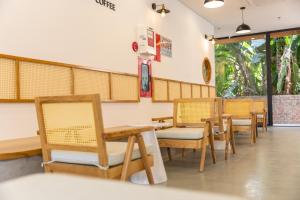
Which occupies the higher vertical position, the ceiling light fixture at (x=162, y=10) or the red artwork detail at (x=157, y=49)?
the ceiling light fixture at (x=162, y=10)

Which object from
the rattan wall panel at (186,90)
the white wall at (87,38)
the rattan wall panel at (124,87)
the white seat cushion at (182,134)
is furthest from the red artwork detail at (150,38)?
the white seat cushion at (182,134)

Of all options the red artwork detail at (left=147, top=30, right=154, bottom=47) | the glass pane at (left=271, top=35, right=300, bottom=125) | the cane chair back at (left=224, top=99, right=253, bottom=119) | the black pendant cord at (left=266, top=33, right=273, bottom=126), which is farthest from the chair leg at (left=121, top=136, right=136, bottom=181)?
the glass pane at (left=271, top=35, right=300, bottom=125)

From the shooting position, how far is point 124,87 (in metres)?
4.50

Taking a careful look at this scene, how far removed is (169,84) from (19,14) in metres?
3.32

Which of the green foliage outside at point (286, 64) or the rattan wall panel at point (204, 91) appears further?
the green foliage outside at point (286, 64)

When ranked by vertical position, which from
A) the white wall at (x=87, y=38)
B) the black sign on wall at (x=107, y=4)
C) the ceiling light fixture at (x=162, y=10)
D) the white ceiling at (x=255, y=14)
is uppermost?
the white ceiling at (x=255, y=14)

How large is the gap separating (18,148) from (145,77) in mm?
2967

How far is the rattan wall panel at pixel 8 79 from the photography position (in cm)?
274

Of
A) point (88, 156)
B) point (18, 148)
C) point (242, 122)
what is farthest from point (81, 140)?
point (242, 122)

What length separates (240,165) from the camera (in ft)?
12.9

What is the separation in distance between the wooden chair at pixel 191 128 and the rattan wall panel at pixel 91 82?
941 mm

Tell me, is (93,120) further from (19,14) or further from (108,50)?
(108,50)

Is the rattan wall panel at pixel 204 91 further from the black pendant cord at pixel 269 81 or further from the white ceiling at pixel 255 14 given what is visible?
the black pendant cord at pixel 269 81

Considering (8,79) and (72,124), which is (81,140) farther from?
(8,79)
